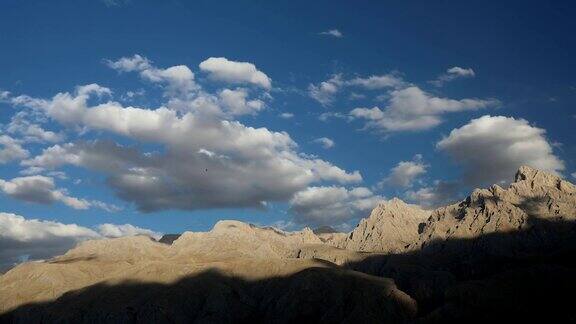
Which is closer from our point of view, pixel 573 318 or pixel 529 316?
pixel 573 318

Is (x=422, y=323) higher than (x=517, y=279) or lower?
lower

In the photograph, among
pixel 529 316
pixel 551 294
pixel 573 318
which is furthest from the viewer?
pixel 551 294

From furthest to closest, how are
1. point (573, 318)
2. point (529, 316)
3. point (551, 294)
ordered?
1. point (551, 294)
2. point (529, 316)
3. point (573, 318)

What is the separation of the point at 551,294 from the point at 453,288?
90.3ft

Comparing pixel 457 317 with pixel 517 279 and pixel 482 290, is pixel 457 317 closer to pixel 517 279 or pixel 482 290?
pixel 482 290

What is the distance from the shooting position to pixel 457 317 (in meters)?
176

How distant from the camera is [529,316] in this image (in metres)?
172

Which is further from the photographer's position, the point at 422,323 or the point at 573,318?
the point at 422,323

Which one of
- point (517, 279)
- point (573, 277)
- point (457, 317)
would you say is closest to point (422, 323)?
point (457, 317)

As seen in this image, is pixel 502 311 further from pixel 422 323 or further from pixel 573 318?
pixel 573 318

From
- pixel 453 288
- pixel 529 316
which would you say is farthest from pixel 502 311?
pixel 453 288

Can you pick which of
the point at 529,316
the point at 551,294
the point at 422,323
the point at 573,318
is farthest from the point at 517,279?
the point at 573,318

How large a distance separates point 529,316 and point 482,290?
60.1 feet

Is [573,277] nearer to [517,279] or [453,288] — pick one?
[517,279]
